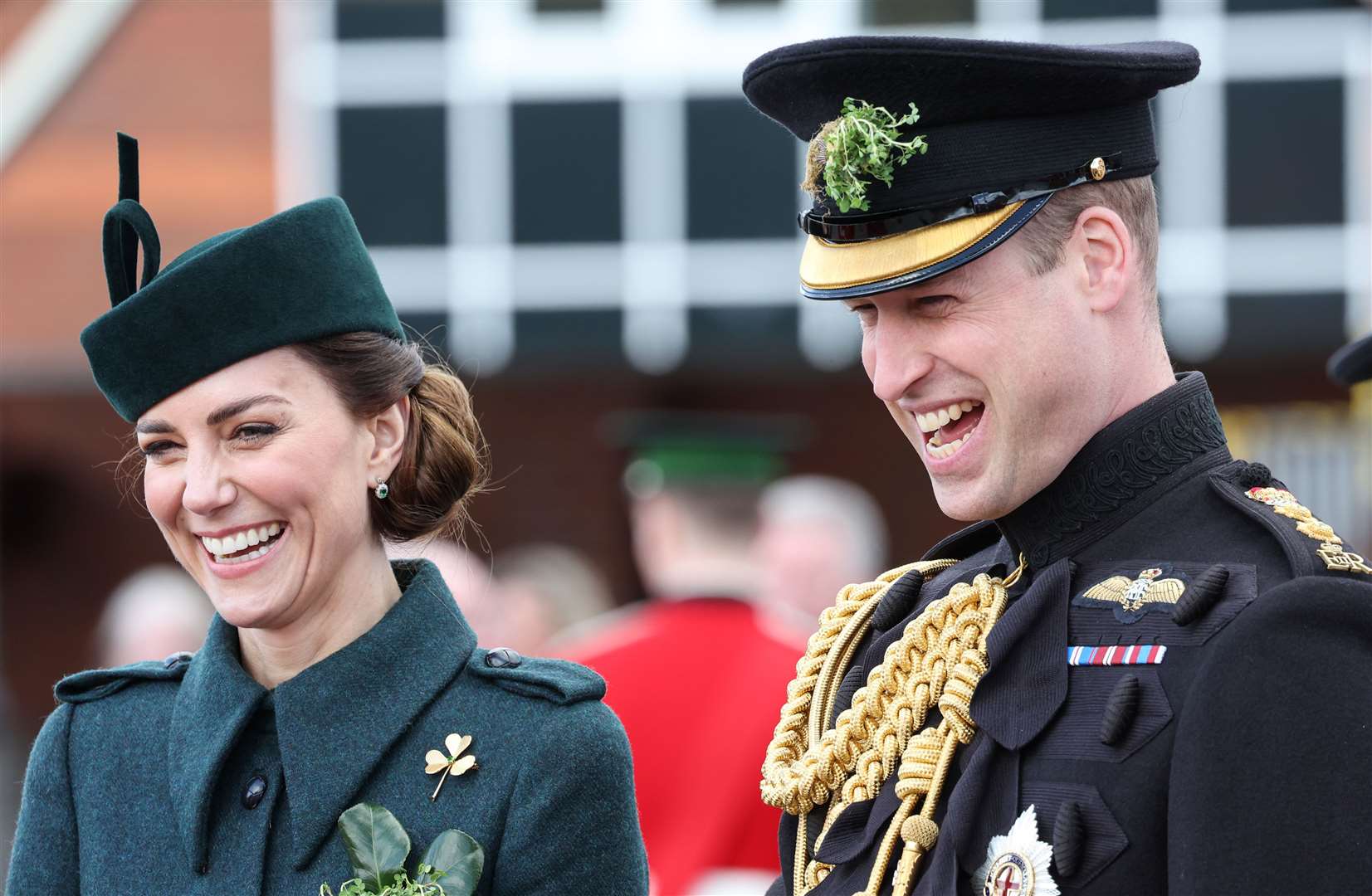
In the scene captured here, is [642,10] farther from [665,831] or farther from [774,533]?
[665,831]

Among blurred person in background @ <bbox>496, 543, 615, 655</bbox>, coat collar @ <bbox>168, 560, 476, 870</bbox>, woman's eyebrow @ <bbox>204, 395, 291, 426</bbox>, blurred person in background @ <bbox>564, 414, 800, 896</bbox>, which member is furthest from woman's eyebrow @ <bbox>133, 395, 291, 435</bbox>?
blurred person in background @ <bbox>496, 543, 615, 655</bbox>

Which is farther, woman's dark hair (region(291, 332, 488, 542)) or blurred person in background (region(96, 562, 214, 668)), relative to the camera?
blurred person in background (region(96, 562, 214, 668))

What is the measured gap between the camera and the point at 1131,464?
2.33 m

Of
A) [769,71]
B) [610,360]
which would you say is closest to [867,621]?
[769,71]

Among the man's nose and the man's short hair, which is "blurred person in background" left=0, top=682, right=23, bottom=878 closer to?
the man's nose

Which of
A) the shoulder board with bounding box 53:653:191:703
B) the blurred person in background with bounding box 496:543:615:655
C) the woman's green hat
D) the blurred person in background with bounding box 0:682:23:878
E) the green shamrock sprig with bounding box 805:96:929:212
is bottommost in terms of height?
the blurred person in background with bounding box 0:682:23:878

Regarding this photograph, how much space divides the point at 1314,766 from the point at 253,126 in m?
9.57

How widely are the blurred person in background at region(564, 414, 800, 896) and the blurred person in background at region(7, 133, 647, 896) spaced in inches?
66.0

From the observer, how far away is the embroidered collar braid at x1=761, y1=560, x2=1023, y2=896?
236 cm

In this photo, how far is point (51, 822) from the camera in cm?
274

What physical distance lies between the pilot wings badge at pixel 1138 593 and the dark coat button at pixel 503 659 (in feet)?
2.95

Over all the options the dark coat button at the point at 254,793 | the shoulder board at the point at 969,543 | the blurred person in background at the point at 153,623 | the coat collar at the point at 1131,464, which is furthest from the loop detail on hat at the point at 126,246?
the blurred person in background at the point at 153,623

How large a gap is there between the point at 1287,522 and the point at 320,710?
1381mm

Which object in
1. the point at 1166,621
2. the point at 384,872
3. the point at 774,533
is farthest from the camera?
the point at 774,533
